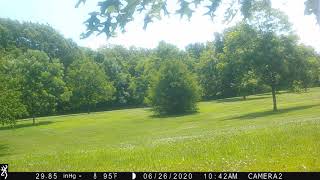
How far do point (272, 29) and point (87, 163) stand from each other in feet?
155

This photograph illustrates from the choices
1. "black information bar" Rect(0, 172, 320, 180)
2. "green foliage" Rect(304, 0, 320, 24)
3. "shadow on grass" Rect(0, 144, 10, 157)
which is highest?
"green foliage" Rect(304, 0, 320, 24)

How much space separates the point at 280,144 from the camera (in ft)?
57.8

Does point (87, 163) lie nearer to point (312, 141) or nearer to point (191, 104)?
point (312, 141)

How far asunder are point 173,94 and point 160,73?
4341mm

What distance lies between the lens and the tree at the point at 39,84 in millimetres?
68188

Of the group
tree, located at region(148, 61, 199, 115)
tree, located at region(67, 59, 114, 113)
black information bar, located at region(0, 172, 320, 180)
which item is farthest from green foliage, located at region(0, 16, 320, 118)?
black information bar, located at region(0, 172, 320, 180)

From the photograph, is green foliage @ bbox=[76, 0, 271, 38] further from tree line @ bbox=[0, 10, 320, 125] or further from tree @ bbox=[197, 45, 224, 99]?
tree @ bbox=[197, 45, 224, 99]

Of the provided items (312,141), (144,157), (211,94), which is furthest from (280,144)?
(211,94)

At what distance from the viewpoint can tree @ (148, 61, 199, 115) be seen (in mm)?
70875

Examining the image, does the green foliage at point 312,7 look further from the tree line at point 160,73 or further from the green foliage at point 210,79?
the green foliage at point 210,79

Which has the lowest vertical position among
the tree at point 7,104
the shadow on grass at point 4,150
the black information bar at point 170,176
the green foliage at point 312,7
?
the shadow on grass at point 4,150

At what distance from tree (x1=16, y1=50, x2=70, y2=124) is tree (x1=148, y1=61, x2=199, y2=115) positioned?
1467 centimetres

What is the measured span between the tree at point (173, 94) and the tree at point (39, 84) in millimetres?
14666

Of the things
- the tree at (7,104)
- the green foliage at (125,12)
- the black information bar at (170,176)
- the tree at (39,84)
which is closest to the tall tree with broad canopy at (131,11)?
the green foliage at (125,12)
